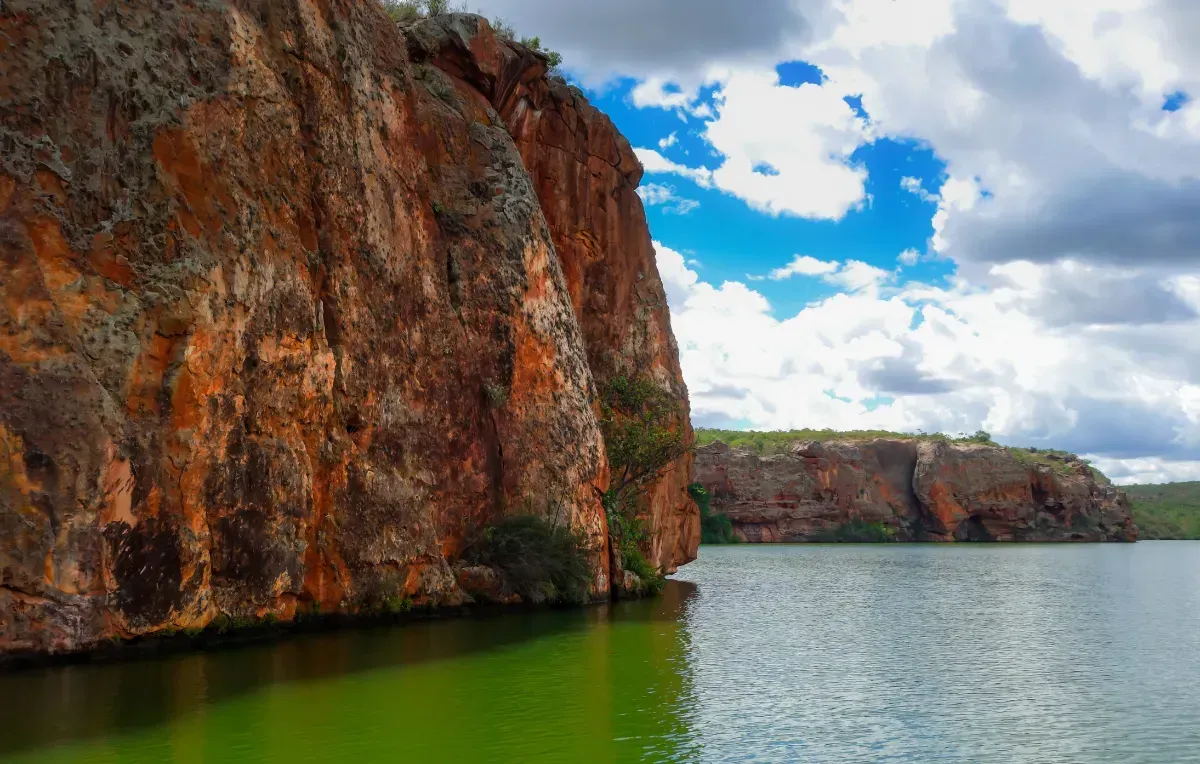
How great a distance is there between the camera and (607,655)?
19.5 metres

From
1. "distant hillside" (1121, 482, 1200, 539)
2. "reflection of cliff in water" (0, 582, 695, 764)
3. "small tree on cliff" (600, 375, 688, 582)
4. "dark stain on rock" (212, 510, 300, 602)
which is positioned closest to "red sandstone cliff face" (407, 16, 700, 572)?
"small tree on cliff" (600, 375, 688, 582)

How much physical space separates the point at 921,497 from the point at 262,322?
90969 millimetres

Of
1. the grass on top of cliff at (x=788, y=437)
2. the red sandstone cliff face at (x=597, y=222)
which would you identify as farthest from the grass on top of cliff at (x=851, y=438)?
the red sandstone cliff face at (x=597, y=222)

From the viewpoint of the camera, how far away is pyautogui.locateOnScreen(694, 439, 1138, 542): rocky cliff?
326 feet

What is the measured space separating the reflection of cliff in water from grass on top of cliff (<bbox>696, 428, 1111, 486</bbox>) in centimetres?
8270

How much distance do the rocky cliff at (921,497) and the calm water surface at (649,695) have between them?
240 ft

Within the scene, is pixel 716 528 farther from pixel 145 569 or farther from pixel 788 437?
pixel 145 569

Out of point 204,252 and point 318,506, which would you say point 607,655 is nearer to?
point 318,506

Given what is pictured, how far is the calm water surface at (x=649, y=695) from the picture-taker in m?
12.2

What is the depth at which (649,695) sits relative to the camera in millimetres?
15633

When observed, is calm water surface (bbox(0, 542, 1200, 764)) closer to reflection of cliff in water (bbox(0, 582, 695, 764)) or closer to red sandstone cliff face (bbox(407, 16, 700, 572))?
reflection of cliff in water (bbox(0, 582, 695, 764))

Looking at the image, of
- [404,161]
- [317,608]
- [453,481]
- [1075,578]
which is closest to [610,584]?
[453,481]

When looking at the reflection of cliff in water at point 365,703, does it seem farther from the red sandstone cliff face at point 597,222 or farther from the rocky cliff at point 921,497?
the rocky cliff at point 921,497

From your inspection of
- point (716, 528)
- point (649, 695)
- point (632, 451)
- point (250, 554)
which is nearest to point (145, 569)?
point (250, 554)
